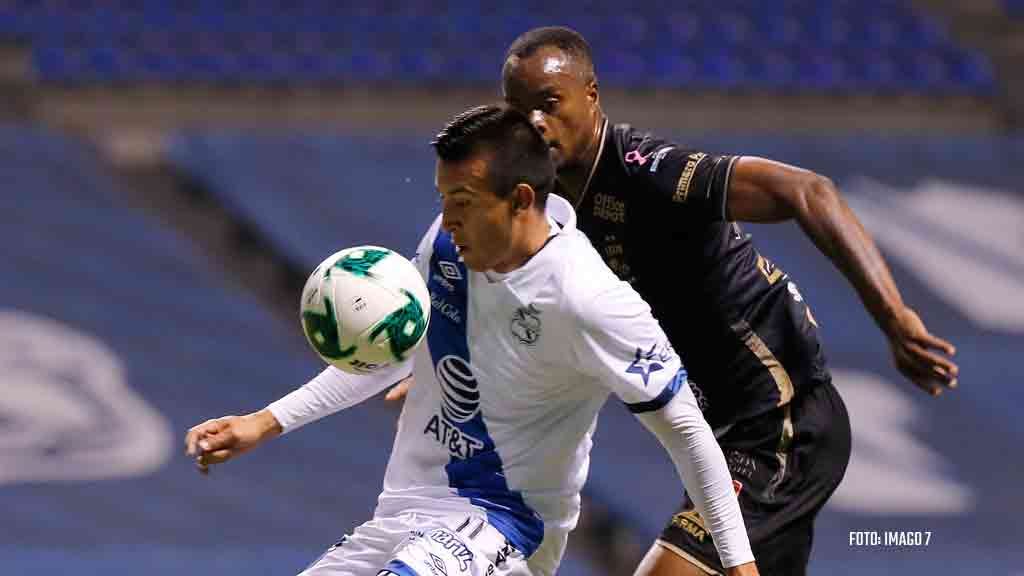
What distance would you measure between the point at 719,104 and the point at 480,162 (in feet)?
34.1

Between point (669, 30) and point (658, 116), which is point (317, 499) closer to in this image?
point (658, 116)

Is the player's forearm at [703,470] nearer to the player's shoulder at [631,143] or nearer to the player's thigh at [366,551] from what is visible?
the player's thigh at [366,551]

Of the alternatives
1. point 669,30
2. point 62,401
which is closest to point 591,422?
point 62,401

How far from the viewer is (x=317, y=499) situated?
30.3 feet

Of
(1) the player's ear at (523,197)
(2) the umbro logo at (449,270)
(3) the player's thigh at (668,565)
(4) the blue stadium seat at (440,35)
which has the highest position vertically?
(4) the blue stadium seat at (440,35)

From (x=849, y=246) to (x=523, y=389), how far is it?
35.9 inches

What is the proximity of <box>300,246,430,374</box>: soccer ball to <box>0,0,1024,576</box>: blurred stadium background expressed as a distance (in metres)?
4.95

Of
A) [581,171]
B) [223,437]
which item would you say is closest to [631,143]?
[581,171]

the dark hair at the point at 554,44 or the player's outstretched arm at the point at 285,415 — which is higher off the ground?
the dark hair at the point at 554,44

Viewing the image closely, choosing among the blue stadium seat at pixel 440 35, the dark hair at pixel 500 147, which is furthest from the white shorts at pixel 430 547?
the blue stadium seat at pixel 440 35

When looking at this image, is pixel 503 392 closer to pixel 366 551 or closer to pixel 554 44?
pixel 366 551

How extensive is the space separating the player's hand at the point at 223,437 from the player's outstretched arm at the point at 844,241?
1406 mm

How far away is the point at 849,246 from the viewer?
405 centimetres

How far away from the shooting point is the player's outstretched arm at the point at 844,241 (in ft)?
12.2
